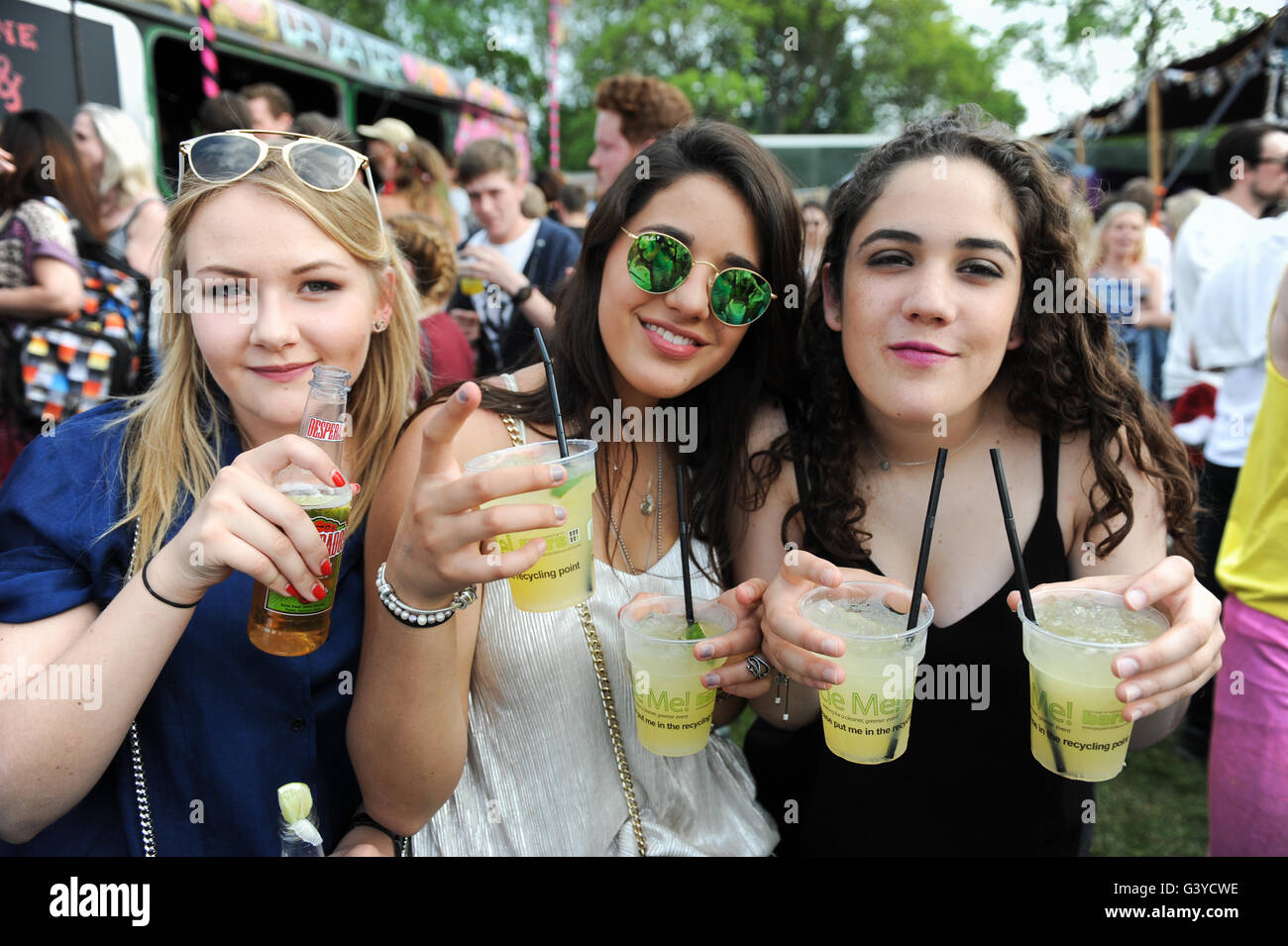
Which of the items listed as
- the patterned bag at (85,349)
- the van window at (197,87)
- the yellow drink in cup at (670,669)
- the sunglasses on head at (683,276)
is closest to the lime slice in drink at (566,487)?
the yellow drink in cup at (670,669)

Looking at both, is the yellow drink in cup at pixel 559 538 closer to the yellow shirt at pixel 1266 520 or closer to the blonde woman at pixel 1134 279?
the yellow shirt at pixel 1266 520

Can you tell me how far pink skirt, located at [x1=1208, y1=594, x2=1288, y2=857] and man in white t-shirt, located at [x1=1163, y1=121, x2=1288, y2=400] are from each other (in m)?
2.99

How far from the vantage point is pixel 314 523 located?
1.51 metres

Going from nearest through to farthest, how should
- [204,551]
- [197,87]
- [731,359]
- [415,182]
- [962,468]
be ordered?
[204,551] → [962,468] → [731,359] → [415,182] → [197,87]

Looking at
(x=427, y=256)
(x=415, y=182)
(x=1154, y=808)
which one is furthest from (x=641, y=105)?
(x=1154, y=808)

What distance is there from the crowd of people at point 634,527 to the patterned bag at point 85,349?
2328mm

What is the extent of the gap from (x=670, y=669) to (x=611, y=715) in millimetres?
283

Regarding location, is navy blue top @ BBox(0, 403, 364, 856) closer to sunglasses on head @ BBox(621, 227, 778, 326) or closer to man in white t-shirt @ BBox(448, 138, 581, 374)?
sunglasses on head @ BBox(621, 227, 778, 326)

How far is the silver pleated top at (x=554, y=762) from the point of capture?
1935mm

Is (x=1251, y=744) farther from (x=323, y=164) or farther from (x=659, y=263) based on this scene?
(x=323, y=164)

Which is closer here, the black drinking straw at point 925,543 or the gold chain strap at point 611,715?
the black drinking straw at point 925,543

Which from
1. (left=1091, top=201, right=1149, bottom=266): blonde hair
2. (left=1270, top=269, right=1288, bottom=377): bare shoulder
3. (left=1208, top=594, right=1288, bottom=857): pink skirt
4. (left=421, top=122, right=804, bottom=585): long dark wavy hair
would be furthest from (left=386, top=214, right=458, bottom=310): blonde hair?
(left=1091, top=201, right=1149, bottom=266): blonde hair

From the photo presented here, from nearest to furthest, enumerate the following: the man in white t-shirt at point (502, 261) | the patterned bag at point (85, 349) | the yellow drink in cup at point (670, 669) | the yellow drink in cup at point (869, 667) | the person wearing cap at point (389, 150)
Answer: the yellow drink in cup at point (869, 667)
the yellow drink in cup at point (670, 669)
the patterned bag at point (85, 349)
the man in white t-shirt at point (502, 261)
the person wearing cap at point (389, 150)
